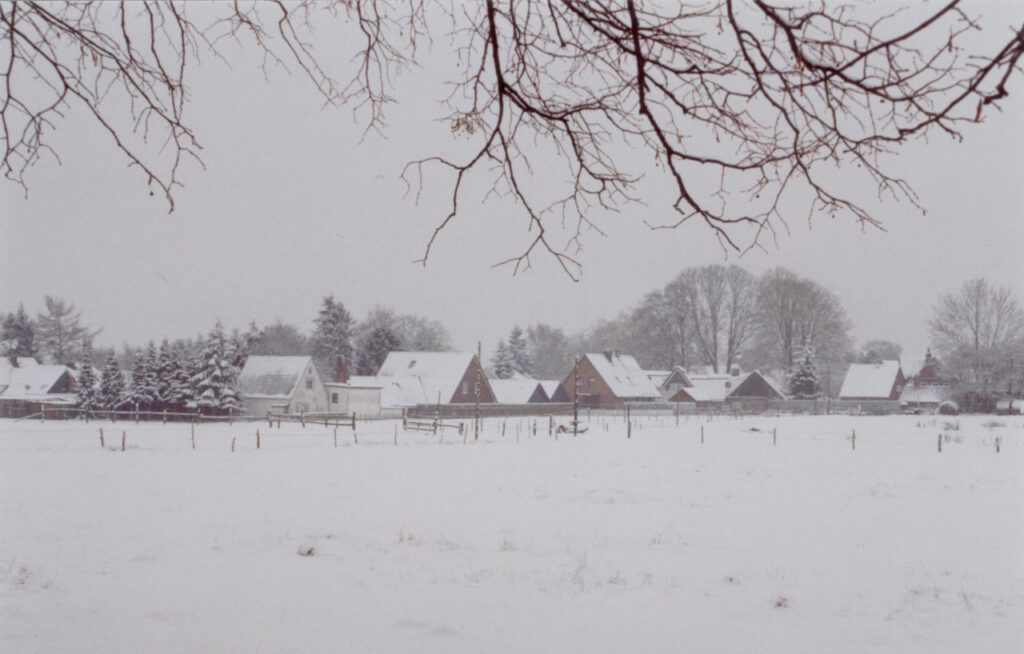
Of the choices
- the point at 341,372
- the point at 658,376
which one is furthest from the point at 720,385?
the point at 341,372

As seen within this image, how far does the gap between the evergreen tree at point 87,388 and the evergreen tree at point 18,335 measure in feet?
38.6

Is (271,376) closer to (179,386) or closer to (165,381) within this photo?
(179,386)

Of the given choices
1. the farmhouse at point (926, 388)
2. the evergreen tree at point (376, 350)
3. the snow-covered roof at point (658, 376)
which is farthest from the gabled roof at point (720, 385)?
the evergreen tree at point (376, 350)

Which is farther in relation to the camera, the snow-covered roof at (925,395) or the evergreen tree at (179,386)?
the snow-covered roof at (925,395)

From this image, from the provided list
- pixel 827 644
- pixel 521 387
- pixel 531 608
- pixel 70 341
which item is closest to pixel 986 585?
pixel 827 644

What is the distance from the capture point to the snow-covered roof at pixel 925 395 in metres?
64.1

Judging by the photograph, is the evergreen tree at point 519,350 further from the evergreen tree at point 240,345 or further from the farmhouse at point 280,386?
the farmhouse at point 280,386

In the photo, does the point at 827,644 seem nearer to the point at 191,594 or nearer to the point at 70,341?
the point at 191,594

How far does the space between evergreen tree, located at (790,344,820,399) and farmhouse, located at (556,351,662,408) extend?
10.9m

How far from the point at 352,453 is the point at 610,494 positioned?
11.3 m

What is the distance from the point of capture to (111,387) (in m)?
45.9

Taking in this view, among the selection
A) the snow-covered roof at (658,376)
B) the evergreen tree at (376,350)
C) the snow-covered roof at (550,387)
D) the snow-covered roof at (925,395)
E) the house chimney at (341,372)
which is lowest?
the snow-covered roof at (925,395)

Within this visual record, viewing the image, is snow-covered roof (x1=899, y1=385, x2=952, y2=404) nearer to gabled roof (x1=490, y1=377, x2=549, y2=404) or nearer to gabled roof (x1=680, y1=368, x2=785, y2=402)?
gabled roof (x1=680, y1=368, x2=785, y2=402)

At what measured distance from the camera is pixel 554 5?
3.11 meters
